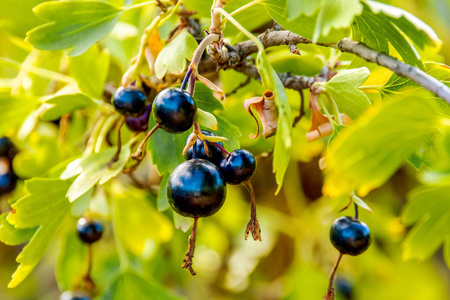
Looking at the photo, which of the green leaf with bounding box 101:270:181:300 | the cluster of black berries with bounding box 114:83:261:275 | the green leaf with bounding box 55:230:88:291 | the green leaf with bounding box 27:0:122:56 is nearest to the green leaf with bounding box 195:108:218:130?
the cluster of black berries with bounding box 114:83:261:275

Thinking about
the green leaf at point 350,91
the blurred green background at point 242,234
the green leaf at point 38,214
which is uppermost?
the green leaf at point 350,91

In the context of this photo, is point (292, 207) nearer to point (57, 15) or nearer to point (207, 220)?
point (207, 220)

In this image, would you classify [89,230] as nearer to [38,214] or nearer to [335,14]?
[38,214]

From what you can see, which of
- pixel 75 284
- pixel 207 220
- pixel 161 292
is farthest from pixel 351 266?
pixel 75 284

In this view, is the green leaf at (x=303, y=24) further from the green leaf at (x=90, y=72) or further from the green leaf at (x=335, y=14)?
the green leaf at (x=90, y=72)

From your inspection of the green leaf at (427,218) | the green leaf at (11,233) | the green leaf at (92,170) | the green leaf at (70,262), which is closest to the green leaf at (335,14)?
the green leaf at (427,218)

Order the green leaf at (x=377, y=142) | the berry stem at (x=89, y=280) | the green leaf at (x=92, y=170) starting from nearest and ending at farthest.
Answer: the green leaf at (x=377, y=142)
the green leaf at (x=92, y=170)
the berry stem at (x=89, y=280)

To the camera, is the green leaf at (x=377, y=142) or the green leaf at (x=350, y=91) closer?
the green leaf at (x=377, y=142)

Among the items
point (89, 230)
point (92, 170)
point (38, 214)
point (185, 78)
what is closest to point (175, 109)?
point (185, 78)
